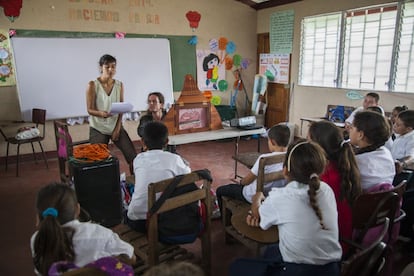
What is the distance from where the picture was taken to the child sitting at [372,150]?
5.92 ft

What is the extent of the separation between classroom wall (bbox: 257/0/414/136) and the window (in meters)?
0.09

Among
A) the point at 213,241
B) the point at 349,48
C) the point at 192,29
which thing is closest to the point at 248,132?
the point at 213,241

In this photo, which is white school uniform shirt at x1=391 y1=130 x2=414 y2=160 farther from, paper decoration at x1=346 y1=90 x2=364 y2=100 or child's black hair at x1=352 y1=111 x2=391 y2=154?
paper decoration at x1=346 y1=90 x2=364 y2=100

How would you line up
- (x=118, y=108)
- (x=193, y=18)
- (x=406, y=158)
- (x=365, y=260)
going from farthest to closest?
(x=193, y=18)
(x=118, y=108)
(x=406, y=158)
(x=365, y=260)

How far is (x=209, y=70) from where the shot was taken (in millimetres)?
5969

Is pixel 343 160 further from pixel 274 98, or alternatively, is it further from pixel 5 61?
pixel 274 98

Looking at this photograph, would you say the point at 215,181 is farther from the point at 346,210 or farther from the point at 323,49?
the point at 323,49

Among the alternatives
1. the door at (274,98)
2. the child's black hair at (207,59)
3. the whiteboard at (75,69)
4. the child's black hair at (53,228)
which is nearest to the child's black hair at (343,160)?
the child's black hair at (53,228)

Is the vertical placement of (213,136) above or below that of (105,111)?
below

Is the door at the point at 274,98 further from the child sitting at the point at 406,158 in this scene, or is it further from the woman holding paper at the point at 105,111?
the woman holding paper at the point at 105,111

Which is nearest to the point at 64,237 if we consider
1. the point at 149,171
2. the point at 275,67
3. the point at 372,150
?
the point at 149,171

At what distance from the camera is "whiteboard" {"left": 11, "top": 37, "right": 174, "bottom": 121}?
448 centimetres

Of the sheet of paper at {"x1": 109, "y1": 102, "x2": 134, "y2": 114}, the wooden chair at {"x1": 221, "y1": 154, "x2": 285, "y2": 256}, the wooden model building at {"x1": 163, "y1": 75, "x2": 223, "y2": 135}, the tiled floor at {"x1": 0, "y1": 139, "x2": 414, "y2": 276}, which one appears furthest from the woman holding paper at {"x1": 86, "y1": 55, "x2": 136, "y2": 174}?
the wooden chair at {"x1": 221, "y1": 154, "x2": 285, "y2": 256}

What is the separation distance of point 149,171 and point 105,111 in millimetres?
1538
